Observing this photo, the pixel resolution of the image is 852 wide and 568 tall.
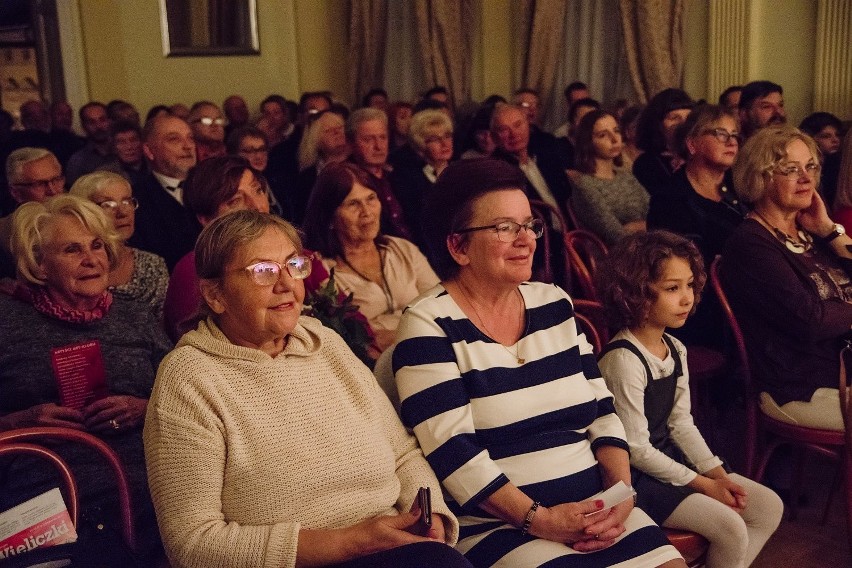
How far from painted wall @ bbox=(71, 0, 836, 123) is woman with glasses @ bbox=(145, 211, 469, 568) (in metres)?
7.83

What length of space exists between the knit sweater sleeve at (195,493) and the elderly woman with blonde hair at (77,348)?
21.5 inches

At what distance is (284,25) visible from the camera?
31.7ft

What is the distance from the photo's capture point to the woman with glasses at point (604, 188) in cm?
472

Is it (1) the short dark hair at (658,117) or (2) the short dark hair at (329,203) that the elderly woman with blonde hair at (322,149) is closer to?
(1) the short dark hair at (658,117)

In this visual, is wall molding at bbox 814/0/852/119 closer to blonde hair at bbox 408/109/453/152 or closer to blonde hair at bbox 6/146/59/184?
blonde hair at bbox 408/109/453/152

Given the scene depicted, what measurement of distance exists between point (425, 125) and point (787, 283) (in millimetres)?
2875

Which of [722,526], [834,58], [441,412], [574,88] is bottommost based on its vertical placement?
[722,526]

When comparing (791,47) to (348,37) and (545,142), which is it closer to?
(545,142)

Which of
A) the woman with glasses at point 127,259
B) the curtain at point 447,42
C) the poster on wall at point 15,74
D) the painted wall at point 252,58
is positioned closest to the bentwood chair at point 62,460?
the woman with glasses at point 127,259

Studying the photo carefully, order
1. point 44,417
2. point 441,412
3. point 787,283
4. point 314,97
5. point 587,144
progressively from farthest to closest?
point 314,97 → point 587,144 → point 787,283 → point 44,417 → point 441,412

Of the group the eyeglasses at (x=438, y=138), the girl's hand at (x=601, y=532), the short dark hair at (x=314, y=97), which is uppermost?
the short dark hair at (x=314, y=97)

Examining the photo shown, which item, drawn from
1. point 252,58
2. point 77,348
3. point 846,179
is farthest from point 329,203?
point 252,58

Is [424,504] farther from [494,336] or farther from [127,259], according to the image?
[127,259]

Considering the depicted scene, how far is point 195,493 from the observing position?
1.66 metres
